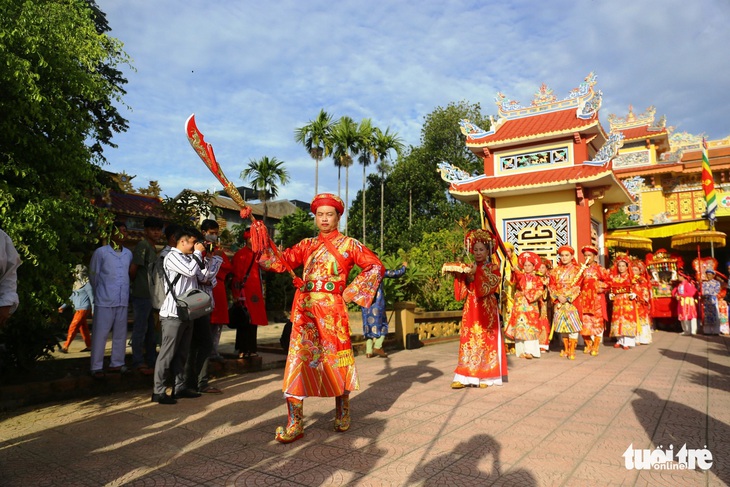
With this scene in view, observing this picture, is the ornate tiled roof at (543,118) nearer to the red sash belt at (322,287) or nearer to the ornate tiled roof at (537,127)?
the ornate tiled roof at (537,127)

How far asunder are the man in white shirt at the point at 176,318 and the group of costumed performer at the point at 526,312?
18.6 ft

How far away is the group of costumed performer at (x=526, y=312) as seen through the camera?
8.48 m

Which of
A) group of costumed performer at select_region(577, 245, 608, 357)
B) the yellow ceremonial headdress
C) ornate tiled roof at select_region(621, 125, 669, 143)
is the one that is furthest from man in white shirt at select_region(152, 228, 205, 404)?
ornate tiled roof at select_region(621, 125, 669, 143)

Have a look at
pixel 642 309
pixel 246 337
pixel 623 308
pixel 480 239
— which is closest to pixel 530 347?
pixel 623 308

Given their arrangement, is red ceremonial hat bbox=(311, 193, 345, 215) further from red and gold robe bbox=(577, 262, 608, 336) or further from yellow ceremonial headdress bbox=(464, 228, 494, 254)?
red and gold robe bbox=(577, 262, 608, 336)

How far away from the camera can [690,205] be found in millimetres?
21812

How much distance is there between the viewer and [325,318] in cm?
384

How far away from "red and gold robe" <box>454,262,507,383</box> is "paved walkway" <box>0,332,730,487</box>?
1.03 feet

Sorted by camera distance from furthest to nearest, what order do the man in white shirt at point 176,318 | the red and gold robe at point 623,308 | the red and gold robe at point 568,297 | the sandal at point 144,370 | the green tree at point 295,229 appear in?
the green tree at point 295,229, the red and gold robe at point 623,308, the red and gold robe at point 568,297, the sandal at point 144,370, the man in white shirt at point 176,318

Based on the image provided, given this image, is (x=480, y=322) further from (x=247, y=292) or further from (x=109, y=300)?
(x=109, y=300)

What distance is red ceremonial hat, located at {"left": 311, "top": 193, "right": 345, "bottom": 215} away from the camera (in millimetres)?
4055

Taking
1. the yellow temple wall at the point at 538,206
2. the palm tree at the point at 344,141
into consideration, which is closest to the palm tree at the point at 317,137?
the palm tree at the point at 344,141

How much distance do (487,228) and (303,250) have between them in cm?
314

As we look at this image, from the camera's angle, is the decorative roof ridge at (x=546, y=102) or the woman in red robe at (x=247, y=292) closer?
the woman in red robe at (x=247, y=292)
